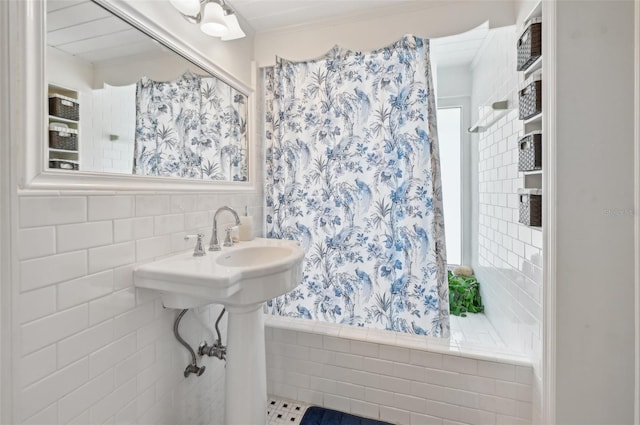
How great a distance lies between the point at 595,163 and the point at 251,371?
1.52 m

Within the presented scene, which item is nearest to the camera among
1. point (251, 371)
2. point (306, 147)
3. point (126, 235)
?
point (126, 235)

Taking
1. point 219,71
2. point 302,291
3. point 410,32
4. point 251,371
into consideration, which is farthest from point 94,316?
point 410,32

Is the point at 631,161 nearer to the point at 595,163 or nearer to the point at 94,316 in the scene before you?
the point at 595,163

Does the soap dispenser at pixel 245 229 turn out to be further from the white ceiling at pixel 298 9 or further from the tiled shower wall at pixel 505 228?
the tiled shower wall at pixel 505 228

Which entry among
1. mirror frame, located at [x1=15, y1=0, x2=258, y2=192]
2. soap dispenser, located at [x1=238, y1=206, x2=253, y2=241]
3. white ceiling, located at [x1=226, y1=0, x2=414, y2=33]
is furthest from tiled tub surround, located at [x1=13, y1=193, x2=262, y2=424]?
white ceiling, located at [x1=226, y1=0, x2=414, y2=33]

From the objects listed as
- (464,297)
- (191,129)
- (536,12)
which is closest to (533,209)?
(536,12)

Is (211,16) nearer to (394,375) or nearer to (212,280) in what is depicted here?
(212,280)

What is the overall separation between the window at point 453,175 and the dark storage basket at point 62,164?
2.46 m

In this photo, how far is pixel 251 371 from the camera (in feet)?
3.94

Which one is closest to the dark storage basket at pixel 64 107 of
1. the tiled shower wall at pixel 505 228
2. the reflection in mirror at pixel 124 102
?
the reflection in mirror at pixel 124 102

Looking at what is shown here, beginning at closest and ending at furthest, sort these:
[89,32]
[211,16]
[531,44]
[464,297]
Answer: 1. [89,32]
2. [531,44]
3. [211,16]
4. [464,297]

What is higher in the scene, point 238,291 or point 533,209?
point 533,209

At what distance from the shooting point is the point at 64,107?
854 mm

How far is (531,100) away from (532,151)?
0.70ft
